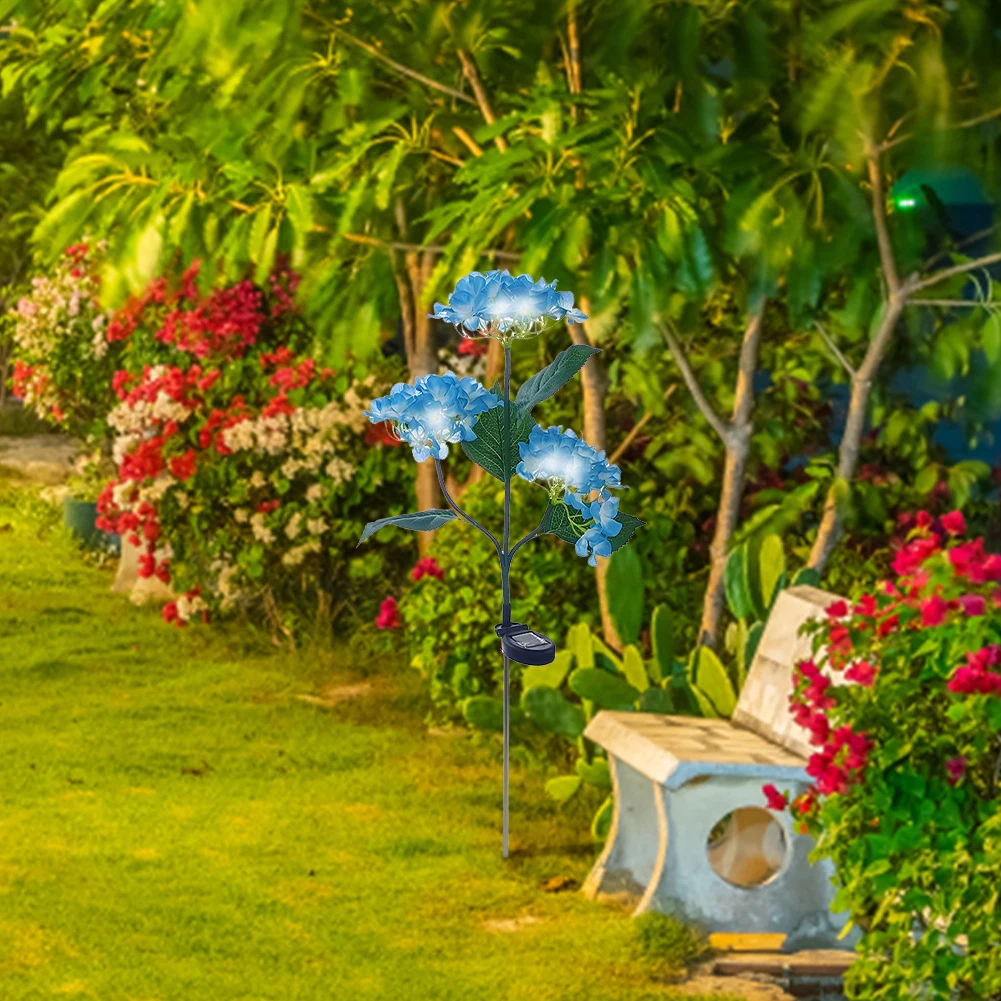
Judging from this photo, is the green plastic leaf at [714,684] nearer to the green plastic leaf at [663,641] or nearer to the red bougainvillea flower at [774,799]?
the green plastic leaf at [663,641]

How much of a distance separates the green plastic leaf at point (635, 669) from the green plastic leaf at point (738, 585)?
1.29 ft

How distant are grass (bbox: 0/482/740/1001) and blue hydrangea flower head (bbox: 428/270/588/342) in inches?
165

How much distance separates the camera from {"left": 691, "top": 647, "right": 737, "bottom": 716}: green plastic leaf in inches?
245

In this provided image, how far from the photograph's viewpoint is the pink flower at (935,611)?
14.4 feet

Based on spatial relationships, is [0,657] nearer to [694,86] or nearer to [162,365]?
[162,365]

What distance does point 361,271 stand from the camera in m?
5.57

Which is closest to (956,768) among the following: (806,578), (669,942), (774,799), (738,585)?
(774,799)

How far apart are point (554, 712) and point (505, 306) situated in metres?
5.40

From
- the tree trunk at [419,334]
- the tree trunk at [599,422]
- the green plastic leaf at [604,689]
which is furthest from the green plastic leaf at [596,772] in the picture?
the tree trunk at [419,334]

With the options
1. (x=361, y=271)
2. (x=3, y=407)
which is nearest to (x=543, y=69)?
(x=361, y=271)

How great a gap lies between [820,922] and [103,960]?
217cm

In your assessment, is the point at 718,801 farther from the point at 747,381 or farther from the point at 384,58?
the point at 384,58

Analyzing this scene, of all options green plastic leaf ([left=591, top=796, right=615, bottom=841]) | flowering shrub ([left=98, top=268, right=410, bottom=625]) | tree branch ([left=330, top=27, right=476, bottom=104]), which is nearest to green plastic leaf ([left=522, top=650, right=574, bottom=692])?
green plastic leaf ([left=591, top=796, right=615, bottom=841])

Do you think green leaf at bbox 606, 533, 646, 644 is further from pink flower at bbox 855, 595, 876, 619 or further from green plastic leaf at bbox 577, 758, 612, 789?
pink flower at bbox 855, 595, 876, 619
